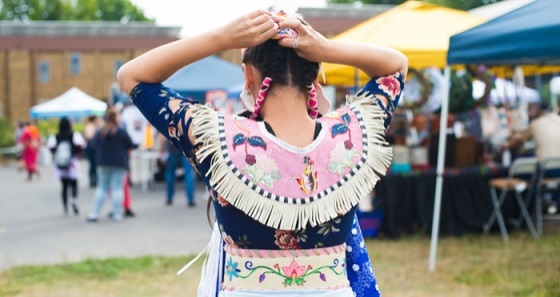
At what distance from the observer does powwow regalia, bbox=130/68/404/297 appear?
1.94 m

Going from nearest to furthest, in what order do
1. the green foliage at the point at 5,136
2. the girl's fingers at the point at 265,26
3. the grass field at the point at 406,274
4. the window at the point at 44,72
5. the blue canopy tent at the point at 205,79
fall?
the girl's fingers at the point at 265,26, the grass field at the point at 406,274, the blue canopy tent at the point at 205,79, the green foliage at the point at 5,136, the window at the point at 44,72

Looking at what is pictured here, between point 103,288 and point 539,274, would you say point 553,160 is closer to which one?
point 539,274

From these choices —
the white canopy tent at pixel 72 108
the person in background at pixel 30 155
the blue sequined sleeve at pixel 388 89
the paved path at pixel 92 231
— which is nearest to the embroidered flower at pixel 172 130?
the blue sequined sleeve at pixel 388 89

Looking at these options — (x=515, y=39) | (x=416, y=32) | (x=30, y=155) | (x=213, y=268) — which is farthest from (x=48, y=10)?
(x=213, y=268)

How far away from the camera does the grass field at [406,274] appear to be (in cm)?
620

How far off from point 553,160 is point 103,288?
522 cm

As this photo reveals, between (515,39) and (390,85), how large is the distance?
3.91 m

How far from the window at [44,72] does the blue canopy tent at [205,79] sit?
112ft

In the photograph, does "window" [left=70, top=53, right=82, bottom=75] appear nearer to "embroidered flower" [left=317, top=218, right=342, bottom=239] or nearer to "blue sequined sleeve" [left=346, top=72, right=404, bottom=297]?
"blue sequined sleeve" [left=346, top=72, right=404, bottom=297]

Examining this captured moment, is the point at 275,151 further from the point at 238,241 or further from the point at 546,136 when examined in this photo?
the point at 546,136

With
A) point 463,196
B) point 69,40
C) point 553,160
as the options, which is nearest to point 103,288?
point 463,196

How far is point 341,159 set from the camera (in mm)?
2008

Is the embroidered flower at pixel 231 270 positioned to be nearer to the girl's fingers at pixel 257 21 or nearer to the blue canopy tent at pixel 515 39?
the girl's fingers at pixel 257 21

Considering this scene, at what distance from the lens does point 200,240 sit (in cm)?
895
